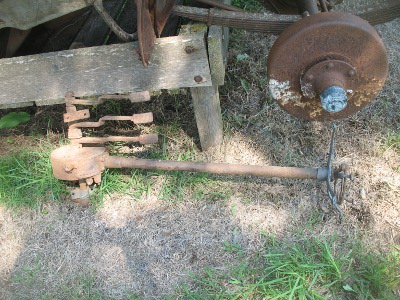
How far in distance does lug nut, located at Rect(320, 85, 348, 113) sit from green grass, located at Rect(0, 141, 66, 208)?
1727 mm

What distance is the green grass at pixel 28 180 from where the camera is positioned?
2.95m

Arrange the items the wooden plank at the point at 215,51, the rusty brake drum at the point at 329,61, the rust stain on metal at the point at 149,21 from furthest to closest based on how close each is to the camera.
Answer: the wooden plank at the point at 215,51
the rust stain on metal at the point at 149,21
the rusty brake drum at the point at 329,61

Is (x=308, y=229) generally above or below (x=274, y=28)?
below

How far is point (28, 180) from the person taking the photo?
303 cm

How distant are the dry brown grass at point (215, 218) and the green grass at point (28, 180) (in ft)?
0.26

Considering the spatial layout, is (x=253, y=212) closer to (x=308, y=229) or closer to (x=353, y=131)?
(x=308, y=229)

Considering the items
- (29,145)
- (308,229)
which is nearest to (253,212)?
(308,229)

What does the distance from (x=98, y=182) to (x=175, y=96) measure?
3.03ft

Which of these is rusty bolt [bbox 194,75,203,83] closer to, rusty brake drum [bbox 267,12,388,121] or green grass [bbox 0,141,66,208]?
rusty brake drum [bbox 267,12,388,121]

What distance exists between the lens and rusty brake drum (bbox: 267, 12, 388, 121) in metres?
2.15

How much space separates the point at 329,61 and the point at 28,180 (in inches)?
80.5

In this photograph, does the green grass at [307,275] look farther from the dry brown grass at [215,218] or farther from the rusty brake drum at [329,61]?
the rusty brake drum at [329,61]

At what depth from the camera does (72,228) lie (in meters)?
2.80

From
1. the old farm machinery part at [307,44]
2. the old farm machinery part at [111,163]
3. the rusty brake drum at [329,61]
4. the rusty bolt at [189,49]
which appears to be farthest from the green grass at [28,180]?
the rusty brake drum at [329,61]
